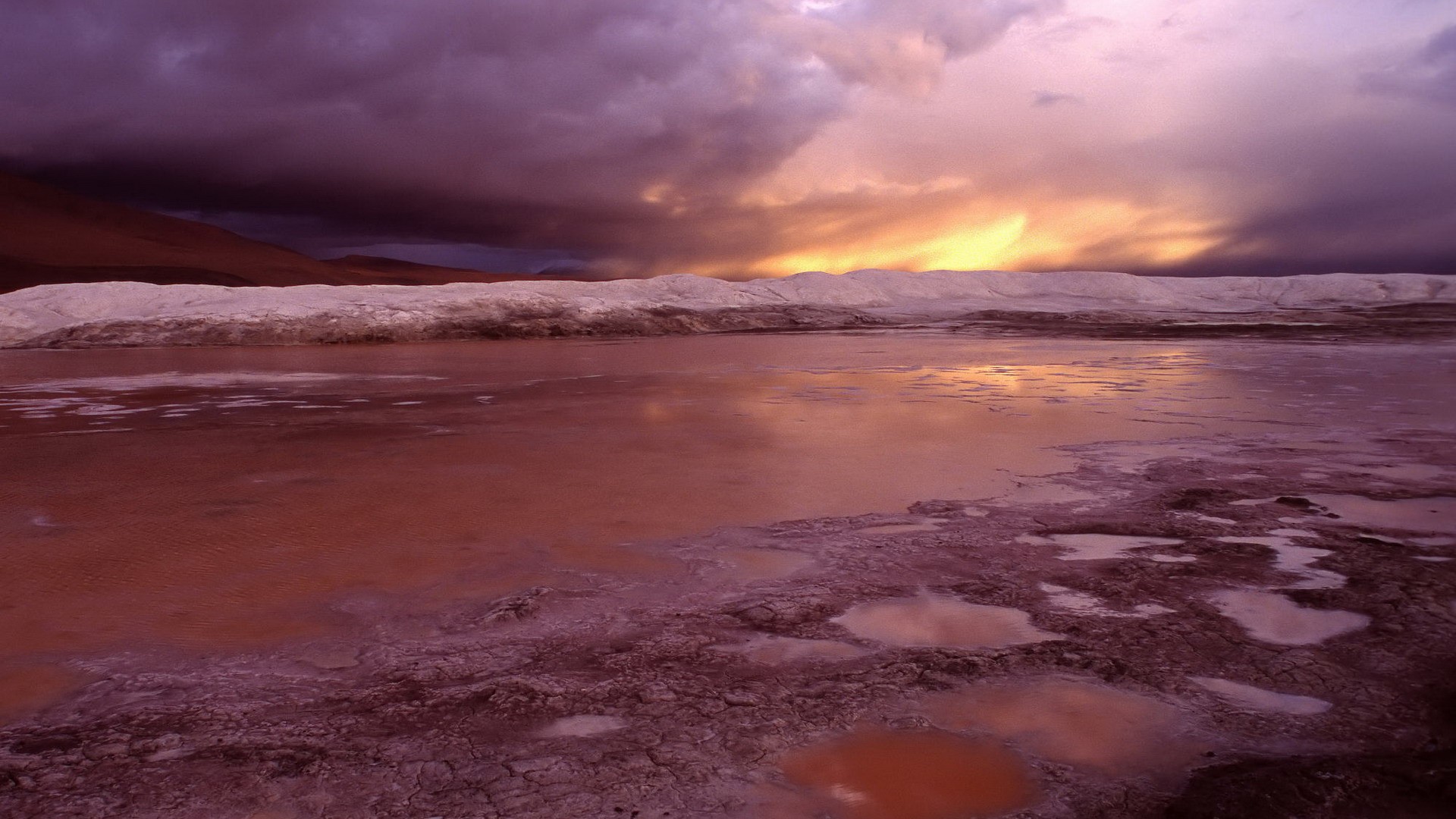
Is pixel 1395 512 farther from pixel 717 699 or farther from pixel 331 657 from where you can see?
pixel 331 657

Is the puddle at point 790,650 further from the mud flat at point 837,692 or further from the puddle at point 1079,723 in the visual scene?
the puddle at point 1079,723

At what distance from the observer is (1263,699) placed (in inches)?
101

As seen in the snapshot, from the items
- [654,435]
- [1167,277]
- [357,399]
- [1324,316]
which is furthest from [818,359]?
[1167,277]

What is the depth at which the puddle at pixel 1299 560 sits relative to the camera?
137 inches

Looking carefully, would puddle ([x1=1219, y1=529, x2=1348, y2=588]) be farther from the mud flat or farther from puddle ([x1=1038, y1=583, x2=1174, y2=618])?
puddle ([x1=1038, y1=583, x2=1174, y2=618])

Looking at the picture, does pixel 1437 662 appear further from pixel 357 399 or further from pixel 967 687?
pixel 357 399

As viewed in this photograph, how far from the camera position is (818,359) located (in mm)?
17234

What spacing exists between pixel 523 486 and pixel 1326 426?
646 cm

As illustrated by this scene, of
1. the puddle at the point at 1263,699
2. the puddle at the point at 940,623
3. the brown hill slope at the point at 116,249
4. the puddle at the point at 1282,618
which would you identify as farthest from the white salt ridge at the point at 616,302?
the brown hill slope at the point at 116,249

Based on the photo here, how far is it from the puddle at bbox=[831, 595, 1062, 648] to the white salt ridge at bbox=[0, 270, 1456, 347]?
26207mm

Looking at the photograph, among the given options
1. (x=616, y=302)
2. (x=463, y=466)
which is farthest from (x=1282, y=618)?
(x=616, y=302)

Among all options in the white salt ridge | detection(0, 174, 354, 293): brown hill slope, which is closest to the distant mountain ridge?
detection(0, 174, 354, 293): brown hill slope

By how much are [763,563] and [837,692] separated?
4.10 ft

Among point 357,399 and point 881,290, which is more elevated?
point 881,290
